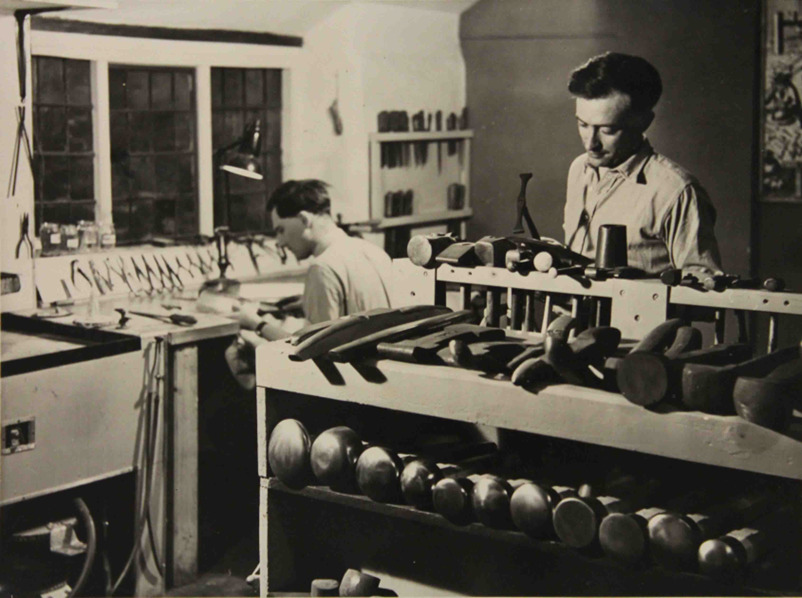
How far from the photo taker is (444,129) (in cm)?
534

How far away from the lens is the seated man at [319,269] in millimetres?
3965

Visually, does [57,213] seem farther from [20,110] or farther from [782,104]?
[782,104]

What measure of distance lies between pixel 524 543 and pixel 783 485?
1.65 feet

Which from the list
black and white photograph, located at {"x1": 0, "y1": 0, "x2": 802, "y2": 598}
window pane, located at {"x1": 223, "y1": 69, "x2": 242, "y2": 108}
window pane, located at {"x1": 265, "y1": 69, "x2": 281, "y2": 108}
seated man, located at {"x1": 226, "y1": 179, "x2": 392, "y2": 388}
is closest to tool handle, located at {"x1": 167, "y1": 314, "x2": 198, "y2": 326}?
black and white photograph, located at {"x1": 0, "y1": 0, "x2": 802, "y2": 598}

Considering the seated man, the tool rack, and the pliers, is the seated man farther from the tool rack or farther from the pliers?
the tool rack

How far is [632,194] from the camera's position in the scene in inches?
135

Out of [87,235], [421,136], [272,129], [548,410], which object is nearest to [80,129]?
[87,235]

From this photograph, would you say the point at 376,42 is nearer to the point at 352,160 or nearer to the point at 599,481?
the point at 352,160

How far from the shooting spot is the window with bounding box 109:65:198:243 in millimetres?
4473

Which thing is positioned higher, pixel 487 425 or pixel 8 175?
pixel 8 175

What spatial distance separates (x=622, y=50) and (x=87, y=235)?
2567mm

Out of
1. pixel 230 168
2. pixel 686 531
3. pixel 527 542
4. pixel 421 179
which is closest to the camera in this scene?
pixel 686 531

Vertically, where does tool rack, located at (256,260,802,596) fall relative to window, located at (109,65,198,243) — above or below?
below

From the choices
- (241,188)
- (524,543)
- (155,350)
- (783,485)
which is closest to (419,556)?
(524,543)
